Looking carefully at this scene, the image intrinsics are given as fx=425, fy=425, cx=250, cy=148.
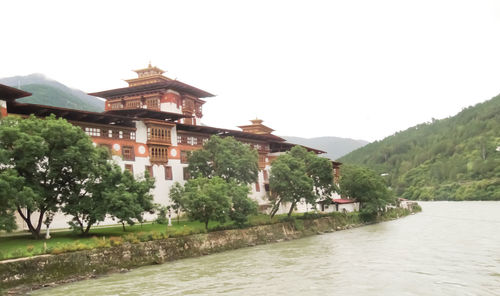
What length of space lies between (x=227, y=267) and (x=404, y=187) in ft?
416

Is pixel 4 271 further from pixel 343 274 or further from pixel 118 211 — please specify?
pixel 343 274

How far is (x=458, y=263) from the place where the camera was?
23.8 metres

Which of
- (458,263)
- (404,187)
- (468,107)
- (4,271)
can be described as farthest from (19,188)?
(468,107)

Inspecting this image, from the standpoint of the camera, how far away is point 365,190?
61.2m

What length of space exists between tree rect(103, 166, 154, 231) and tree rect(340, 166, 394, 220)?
3618 cm

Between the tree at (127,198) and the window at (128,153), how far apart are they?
993 centimetres

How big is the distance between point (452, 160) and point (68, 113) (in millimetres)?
130387

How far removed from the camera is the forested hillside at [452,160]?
4390 inches

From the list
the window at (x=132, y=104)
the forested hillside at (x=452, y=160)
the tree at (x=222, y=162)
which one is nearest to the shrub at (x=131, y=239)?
the tree at (x=222, y=162)

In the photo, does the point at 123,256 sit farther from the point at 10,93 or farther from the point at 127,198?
the point at 10,93

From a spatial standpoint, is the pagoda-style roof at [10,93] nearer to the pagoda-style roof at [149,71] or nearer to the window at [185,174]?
the window at [185,174]

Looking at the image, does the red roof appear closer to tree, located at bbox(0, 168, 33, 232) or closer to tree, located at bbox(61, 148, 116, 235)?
tree, located at bbox(61, 148, 116, 235)

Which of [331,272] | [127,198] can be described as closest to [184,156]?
[127,198]

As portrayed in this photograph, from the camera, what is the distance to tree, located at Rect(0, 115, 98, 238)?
26.0 metres
